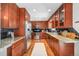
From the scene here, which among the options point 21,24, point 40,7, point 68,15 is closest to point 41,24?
point 40,7

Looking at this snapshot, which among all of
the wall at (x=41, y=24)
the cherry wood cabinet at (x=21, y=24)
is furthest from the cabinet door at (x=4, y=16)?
the wall at (x=41, y=24)

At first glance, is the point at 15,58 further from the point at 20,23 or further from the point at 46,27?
the point at 46,27

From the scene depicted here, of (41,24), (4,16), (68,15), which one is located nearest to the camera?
(4,16)

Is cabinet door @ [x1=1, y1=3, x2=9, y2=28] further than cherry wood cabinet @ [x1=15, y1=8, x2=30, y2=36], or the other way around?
cherry wood cabinet @ [x1=15, y1=8, x2=30, y2=36]

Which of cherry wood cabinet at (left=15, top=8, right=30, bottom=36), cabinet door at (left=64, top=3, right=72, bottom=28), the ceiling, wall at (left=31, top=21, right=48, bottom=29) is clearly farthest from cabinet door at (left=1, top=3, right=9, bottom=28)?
wall at (left=31, top=21, right=48, bottom=29)

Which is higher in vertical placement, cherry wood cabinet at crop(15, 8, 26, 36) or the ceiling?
the ceiling

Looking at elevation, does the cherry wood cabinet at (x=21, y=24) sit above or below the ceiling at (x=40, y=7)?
below

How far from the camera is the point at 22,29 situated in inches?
188

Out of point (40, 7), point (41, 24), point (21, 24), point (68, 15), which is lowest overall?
point (21, 24)

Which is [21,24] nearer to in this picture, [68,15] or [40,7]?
[40,7]

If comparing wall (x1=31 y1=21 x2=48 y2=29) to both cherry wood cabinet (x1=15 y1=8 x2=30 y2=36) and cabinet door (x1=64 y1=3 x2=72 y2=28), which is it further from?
cabinet door (x1=64 y1=3 x2=72 y2=28)

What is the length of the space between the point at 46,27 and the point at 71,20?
8.40 meters

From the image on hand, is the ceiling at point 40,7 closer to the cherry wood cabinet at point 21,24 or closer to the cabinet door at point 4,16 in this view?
the cherry wood cabinet at point 21,24

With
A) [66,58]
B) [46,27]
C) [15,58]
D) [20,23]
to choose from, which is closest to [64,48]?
[66,58]
